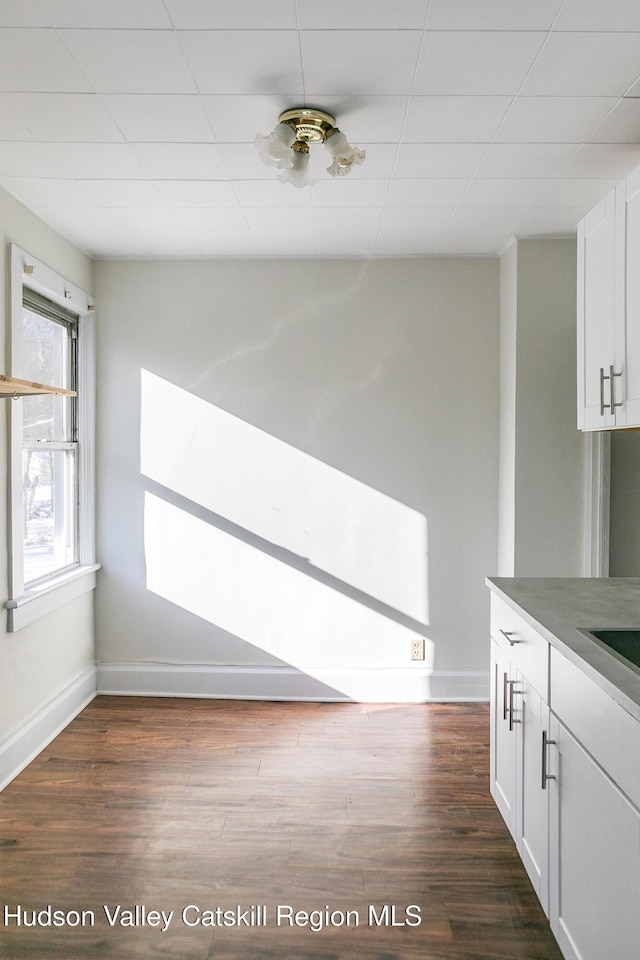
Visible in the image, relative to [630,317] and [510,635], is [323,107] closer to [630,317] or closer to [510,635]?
[630,317]

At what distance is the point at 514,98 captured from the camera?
2053 mm

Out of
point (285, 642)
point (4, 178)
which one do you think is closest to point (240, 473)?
point (285, 642)

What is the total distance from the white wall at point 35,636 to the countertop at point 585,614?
1.93 metres

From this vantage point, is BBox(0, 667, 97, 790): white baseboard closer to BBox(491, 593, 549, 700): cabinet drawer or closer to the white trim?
BBox(491, 593, 549, 700): cabinet drawer

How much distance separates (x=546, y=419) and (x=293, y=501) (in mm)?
1339

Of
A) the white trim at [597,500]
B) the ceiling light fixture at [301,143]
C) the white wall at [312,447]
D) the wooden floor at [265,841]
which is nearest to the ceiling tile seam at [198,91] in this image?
the ceiling light fixture at [301,143]

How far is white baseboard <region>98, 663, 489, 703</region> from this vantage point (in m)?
3.74

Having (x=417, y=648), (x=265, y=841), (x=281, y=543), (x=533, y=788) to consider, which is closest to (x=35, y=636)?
(x=281, y=543)

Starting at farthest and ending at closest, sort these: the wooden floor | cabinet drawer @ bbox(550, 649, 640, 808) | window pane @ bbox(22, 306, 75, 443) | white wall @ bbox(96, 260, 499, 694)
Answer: white wall @ bbox(96, 260, 499, 694)
window pane @ bbox(22, 306, 75, 443)
the wooden floor
cabinet drawer @ bbox(550, 649, 640, 808)

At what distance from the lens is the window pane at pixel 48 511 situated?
3.27m

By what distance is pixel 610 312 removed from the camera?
2318 millimetres

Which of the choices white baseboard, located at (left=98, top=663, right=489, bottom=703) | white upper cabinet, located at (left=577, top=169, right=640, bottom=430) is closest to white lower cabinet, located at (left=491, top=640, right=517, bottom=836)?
white upper cabinet, located at (left=577, top=169, right=640, bottom=430)

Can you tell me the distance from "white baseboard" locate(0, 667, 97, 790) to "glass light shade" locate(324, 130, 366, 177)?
2496 mm

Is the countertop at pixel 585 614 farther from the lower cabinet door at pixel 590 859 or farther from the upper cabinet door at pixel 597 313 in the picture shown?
the upper cabinet door at pixel 597 313
